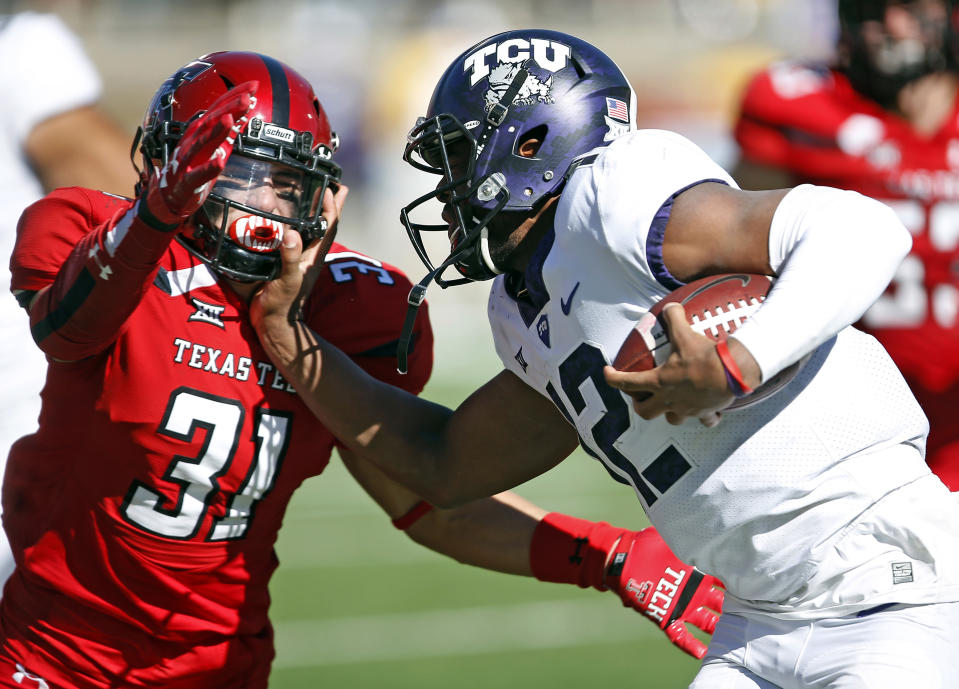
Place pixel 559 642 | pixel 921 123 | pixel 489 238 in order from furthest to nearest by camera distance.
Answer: pixel 559 642
pixel 921 123
pixel 489 238

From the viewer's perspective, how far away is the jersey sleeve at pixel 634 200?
2.11 m

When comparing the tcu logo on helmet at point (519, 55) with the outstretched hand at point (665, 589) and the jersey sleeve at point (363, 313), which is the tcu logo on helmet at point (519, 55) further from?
the outstretched hand at point (665, 589)

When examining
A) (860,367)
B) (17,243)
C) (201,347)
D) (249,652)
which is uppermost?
(860,367)

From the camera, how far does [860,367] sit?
2.22 m

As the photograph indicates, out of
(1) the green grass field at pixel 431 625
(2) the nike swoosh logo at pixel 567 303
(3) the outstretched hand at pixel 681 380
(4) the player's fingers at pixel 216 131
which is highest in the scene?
(4) the player's fingers at pixel 216 131

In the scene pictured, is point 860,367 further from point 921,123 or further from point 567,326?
point 921,123

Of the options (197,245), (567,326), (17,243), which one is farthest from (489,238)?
(17,243)

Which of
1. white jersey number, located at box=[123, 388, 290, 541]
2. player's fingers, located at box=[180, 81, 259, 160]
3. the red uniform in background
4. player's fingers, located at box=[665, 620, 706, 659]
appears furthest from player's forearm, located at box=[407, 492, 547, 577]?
the red uniform in background

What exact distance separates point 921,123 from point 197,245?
8.82ft

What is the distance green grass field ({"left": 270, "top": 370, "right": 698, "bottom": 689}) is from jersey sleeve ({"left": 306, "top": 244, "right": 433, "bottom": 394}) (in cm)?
244

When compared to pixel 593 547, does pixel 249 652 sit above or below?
below

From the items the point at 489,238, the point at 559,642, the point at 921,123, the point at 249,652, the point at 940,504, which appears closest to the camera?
the point at 940,504

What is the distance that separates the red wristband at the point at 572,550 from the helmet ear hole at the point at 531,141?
91cm

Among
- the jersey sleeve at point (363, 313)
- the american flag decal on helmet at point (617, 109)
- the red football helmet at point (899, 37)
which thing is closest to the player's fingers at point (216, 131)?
the jersey sleeve at point (363, 313)
